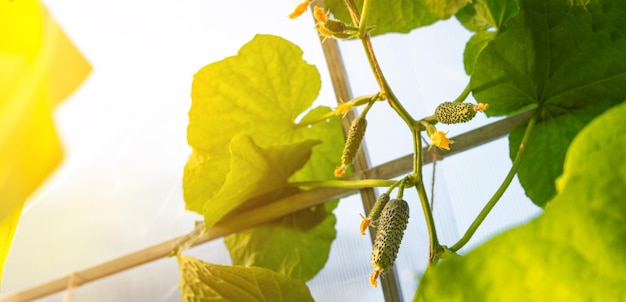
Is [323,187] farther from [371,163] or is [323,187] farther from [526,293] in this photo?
[526,293]

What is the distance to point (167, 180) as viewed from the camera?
3.03 ft

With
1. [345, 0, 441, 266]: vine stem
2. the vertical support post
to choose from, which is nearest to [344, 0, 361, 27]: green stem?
[345, 0, 441, 266]: vine stem

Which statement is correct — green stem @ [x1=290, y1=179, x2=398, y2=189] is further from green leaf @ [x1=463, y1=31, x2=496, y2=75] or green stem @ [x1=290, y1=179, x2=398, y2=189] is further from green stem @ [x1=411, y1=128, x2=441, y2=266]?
green leaf @ [x1=463, y1=31, x2=496, y2=75]

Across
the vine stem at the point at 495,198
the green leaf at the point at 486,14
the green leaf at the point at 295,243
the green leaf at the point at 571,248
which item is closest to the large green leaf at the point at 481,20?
the green leaf at the point at 486,14

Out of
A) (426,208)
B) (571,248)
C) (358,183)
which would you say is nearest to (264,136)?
(358,183)

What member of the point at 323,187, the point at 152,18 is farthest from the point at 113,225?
the point at 323,187

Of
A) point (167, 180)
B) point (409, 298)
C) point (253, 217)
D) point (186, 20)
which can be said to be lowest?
point (409, 298)

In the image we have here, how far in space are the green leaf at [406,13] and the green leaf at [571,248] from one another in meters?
0.41

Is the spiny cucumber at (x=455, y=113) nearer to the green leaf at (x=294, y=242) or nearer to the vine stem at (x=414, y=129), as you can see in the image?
the vine stem at (x=414, y=129)

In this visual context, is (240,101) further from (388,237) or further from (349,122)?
(388,237)

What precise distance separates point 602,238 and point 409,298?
432 millimetres

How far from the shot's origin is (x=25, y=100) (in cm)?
53

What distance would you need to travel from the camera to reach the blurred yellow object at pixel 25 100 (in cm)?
49

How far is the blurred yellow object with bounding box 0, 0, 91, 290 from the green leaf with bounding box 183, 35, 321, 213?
0.15 m
